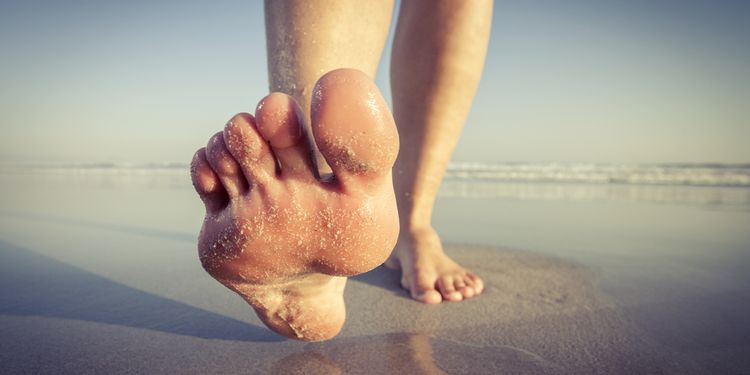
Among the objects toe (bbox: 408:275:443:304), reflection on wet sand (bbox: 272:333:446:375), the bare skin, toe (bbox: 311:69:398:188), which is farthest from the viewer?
the bare skin

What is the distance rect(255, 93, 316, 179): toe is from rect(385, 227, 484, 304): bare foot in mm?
650

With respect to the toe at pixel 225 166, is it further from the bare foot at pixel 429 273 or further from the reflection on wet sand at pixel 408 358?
the bare foot at pixel 429 273

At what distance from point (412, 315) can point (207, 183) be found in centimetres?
61

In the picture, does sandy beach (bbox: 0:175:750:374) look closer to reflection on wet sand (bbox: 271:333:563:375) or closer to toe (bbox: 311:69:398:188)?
reflection on wet sand (bbox: 271:333:563:375)

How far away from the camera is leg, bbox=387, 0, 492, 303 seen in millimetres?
1282

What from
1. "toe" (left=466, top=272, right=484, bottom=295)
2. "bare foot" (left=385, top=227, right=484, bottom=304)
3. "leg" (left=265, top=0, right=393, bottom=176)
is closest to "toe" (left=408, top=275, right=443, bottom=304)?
"bare foot" (left=385, top=227, right=484, bottom=304)

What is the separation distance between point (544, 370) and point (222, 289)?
86 cm

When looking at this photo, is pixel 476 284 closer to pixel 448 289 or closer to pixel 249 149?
pixel 448 289

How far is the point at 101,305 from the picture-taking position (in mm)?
1051

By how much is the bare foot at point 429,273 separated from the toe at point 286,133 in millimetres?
650

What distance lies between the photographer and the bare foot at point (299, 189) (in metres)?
0.60

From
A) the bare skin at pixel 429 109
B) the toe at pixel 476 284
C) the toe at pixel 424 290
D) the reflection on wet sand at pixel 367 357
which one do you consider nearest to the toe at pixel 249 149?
the reflection on wet sand at pixel 367 357

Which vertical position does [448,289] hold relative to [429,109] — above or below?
below

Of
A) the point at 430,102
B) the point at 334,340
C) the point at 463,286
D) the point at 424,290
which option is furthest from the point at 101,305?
the point at 430,102
